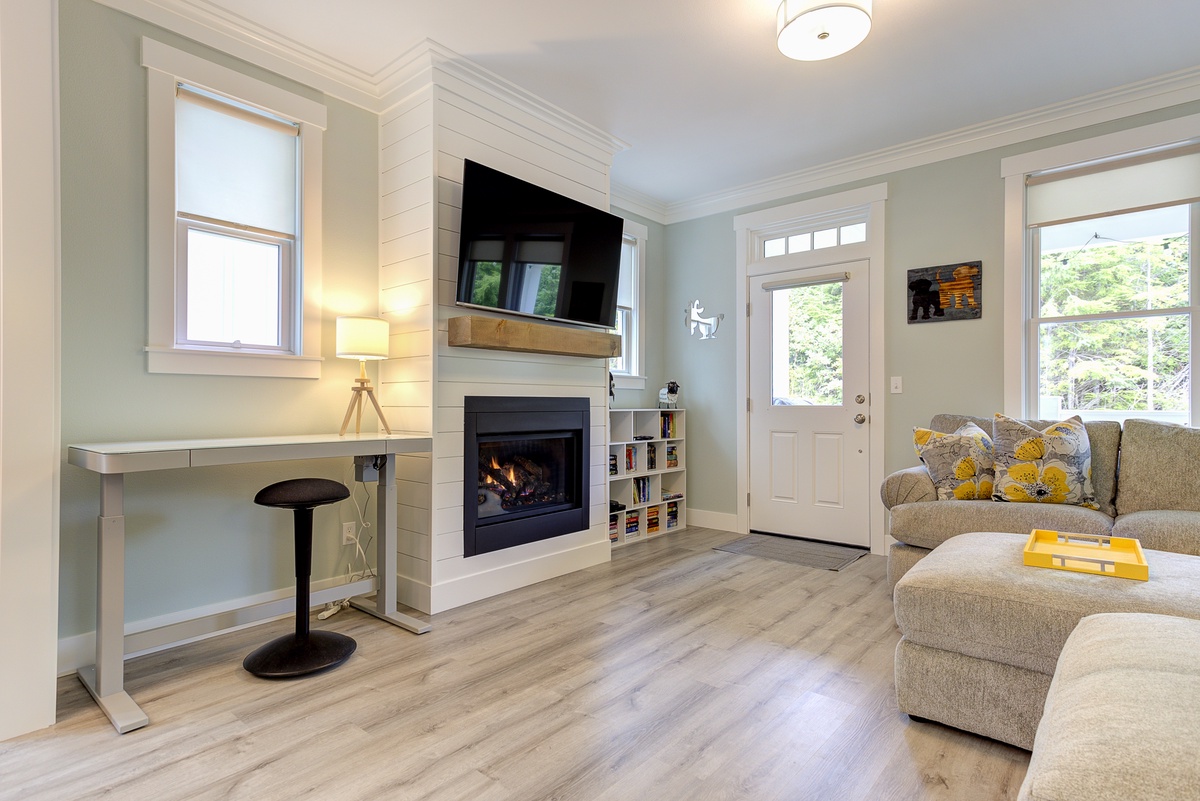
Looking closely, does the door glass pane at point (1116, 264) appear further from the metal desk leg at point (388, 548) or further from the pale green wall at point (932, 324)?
the metal desk leg at point (388, 548)

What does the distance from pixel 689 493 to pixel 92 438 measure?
3843mm

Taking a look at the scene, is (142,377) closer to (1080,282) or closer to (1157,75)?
(1080,282)

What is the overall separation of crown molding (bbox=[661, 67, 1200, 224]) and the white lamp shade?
10.0 feet

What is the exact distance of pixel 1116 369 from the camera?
3.36 metres

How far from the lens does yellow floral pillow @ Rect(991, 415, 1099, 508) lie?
287cm

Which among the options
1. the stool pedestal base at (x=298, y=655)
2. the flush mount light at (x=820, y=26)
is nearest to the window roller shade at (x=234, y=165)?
the stool pedestal base at (x=298, y=655)

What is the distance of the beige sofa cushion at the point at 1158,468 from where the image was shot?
277 cm

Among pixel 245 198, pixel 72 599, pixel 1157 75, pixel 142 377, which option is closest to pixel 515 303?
pixel 245 198

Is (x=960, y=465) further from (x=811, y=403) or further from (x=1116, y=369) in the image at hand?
(x=811, y=403)

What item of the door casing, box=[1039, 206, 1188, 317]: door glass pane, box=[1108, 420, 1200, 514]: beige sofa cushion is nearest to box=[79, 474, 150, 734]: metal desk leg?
the door casing

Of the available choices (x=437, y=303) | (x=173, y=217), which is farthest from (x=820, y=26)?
(x=173, y=217)

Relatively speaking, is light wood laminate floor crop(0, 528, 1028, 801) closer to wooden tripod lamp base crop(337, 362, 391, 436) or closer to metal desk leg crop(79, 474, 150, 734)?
metal desk leg crop(79, 474, 150, 734)

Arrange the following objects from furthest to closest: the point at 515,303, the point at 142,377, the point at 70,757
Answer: the point at 515,303
the point at 142,377
the point at 70,757

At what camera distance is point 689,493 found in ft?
16.6
